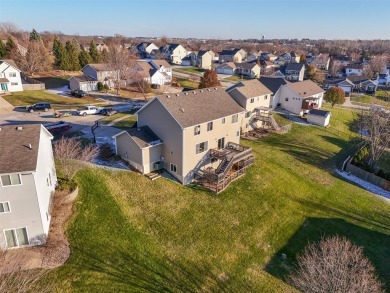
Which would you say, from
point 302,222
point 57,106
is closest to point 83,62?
point 57,106

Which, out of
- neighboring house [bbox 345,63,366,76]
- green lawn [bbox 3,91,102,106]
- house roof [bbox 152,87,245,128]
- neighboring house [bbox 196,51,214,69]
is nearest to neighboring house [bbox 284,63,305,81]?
neighboring house [bbox 196,51,214,69]

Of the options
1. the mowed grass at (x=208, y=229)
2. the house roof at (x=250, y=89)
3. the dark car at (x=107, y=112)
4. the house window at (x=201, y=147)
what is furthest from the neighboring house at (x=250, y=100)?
the dark car at (x=107, y=112)

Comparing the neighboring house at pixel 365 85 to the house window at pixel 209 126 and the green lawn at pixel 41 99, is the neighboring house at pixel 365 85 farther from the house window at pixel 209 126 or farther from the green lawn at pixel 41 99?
the green lawn at pixel 41 99

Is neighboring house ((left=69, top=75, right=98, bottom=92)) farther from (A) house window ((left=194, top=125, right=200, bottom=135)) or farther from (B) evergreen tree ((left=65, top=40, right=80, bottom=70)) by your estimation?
(A) house window ((left=194, top=125, right=200, bottom=135))

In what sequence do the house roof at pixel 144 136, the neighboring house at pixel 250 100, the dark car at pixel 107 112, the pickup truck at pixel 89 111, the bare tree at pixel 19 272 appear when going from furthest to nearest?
the dark car at pixel 107 112 → the neighboring house at pixel 250 100 → the pickup truck at pixel 89 111 → the house roof at pixel 144 136 → the bare tree at pixel 19 272

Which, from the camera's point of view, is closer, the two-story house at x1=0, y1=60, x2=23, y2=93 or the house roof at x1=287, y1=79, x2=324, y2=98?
the two-story house at x1=0, y1=60, x2=23, y2=93

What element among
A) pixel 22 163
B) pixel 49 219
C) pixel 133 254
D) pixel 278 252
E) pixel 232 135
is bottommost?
pixel 278 252

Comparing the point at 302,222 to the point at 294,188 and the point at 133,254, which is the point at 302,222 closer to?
the point at 294,188
